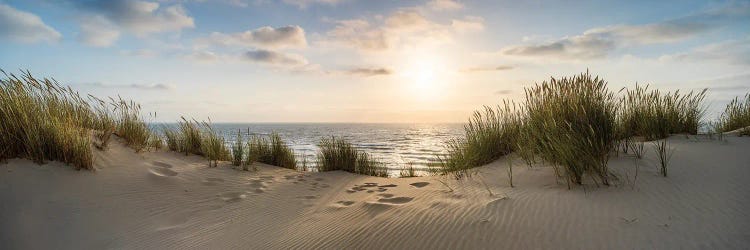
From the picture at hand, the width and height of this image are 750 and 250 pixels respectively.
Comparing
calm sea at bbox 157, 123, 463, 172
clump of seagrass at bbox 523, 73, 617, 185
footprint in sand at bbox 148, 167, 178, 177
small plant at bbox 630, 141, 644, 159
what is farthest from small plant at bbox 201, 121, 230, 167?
small plant at bbox 630, 141, 644, 159

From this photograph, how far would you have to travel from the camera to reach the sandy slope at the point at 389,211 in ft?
10.5

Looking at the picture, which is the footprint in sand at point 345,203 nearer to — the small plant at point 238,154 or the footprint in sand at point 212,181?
the footprint in sand at point 212,181

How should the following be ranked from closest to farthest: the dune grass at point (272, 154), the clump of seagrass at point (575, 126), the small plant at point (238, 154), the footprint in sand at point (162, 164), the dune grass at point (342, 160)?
the clump of seagrass at point (575, 126)
the footprint in sand at point (162, 164)
the small plant at point (238, 154)
the dune grass at point (342, 160)
the dune grass at point (272, 154)

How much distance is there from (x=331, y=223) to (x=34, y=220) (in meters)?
3.08

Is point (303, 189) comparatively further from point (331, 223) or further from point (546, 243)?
point (546, 243)

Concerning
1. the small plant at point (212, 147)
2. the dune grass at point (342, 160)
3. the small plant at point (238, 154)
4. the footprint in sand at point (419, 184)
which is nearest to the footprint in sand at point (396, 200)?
the footprint in sand at point (419, 184)

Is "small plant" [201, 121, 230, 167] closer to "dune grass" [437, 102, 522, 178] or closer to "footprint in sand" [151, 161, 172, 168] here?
"footprint in sand" [151, 161, 172, 168]

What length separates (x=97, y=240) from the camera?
372 centimetres

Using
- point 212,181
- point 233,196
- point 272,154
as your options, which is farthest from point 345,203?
point 272,154

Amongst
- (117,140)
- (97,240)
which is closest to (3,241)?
(97,240)

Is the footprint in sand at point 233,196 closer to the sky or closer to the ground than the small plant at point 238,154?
closer to the ground

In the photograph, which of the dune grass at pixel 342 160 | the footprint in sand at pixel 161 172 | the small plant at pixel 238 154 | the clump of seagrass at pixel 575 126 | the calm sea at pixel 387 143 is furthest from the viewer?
the calm sea at pixel 387 143

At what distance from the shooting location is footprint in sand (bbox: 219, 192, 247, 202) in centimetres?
518

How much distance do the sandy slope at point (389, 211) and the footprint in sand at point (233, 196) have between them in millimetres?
26
